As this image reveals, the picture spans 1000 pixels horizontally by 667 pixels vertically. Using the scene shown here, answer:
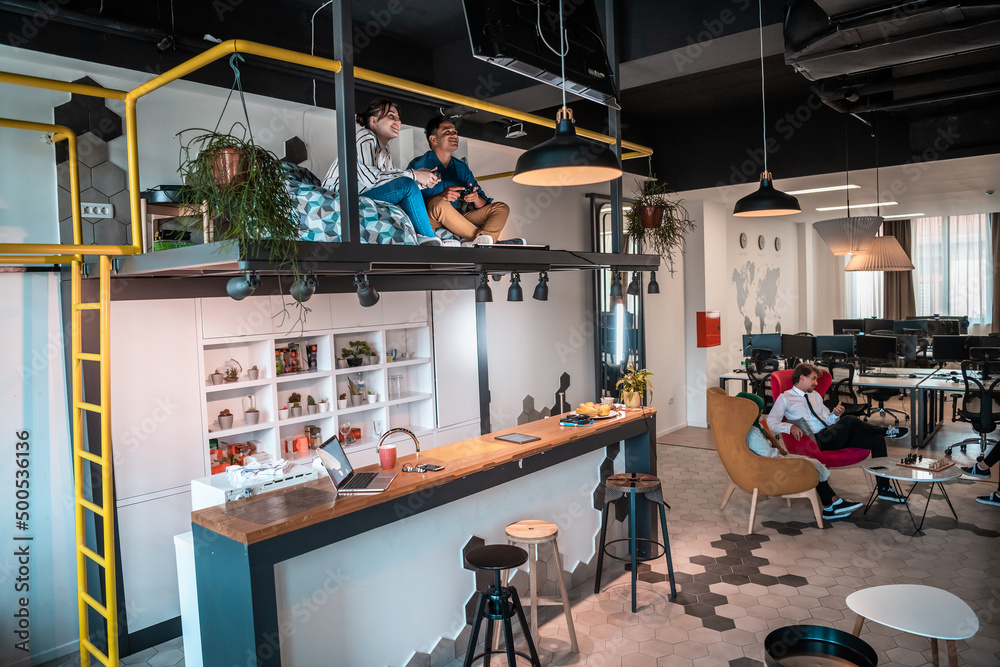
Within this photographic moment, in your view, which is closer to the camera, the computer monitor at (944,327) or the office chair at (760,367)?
the office chair at (760,367)

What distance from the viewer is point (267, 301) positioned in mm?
4367

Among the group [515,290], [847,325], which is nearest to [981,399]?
[847,325]

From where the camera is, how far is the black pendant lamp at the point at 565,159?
2.67 meters

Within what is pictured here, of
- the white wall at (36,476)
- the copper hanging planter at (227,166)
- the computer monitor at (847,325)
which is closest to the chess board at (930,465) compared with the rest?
the copper hanging planter at (227,166)

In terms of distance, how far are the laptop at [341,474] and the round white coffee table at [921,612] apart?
2080mm

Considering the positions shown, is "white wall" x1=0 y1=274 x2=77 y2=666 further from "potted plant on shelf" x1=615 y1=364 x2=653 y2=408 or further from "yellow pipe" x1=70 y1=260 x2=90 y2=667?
"potted plant on shelf" x1=615 y1=364 x2=653 y2=408

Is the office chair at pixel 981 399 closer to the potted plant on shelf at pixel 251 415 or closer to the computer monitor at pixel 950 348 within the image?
the computer monitor at pixel 950 348

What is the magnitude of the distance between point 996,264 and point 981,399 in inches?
302

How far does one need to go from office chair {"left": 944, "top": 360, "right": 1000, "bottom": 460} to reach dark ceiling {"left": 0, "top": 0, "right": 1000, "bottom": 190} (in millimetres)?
2312

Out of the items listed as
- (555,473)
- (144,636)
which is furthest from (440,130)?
(144,636)

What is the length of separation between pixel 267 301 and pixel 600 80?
2485 mm

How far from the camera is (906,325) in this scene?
11188 mm

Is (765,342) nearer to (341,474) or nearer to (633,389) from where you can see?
(633,389)

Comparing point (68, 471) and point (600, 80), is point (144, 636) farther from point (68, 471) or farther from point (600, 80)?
point (600, 80)
